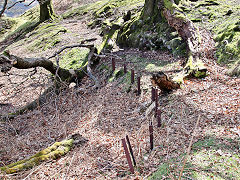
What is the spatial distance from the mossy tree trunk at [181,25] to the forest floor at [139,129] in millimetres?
372

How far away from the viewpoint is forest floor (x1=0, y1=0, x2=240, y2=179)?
303 cm

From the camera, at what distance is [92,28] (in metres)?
13.3

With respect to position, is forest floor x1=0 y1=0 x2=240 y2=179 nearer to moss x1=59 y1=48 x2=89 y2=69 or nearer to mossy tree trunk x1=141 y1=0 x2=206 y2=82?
mossy tree trunk x1=141 y1=0 x2=206 y2=82

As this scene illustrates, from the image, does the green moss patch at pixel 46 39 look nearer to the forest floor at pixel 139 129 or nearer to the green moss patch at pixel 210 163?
the forest floor at pixel 139 129

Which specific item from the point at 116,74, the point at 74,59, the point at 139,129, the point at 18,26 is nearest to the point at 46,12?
the point at 18,26

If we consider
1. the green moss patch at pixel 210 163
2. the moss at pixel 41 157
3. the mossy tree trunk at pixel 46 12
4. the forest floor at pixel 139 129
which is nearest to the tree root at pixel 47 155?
the moss at pixel 41 157

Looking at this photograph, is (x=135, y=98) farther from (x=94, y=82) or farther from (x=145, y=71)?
(x=94, y=82)

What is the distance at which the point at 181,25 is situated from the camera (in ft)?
22.6

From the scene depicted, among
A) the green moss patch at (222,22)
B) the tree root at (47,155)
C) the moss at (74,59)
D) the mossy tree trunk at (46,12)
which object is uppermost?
the mossy tree trunk at (46,12)

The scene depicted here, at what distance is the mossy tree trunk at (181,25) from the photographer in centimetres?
547

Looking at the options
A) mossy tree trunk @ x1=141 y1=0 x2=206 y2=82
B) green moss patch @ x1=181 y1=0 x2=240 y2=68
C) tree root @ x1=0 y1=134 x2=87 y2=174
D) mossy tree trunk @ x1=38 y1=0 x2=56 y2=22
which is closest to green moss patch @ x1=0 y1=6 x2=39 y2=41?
mossy tree trunk @ x1=38 y1=0 x2=56 y2=22

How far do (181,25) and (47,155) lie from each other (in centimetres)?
634

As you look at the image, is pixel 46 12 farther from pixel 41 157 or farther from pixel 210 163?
pixel 210 163

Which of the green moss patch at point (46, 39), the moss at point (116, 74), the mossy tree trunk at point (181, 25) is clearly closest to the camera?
the mossy tree trunk at point (181, 25)
